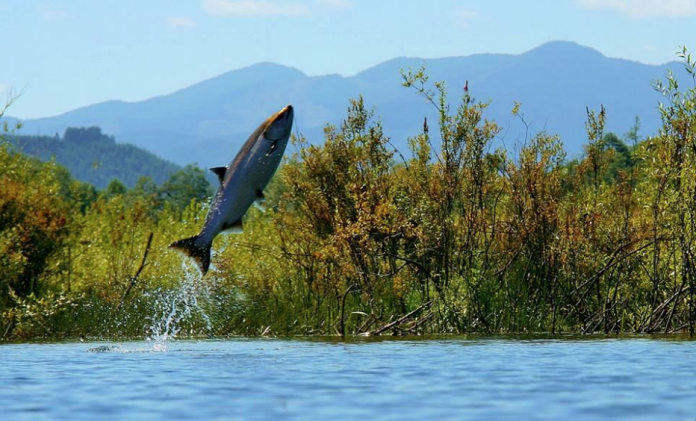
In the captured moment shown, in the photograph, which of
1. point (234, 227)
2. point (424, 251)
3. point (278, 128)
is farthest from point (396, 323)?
point (278, 128)

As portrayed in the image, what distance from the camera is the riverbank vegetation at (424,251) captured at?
56.1 feet

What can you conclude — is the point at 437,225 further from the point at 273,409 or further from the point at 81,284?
the point at 273,409

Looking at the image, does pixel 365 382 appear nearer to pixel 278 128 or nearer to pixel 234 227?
pixel 234 227

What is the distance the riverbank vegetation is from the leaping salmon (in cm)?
694

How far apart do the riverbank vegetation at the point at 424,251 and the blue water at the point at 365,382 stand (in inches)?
91.9

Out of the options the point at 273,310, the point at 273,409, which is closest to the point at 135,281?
the point at 273,310

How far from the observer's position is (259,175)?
10.5m

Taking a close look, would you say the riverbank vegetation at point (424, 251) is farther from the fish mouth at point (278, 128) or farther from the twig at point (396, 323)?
the fish mouth at point (278, 128)

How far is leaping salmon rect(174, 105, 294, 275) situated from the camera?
10.2 metres

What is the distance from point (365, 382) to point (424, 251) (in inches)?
297

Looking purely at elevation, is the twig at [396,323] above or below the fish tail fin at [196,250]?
below

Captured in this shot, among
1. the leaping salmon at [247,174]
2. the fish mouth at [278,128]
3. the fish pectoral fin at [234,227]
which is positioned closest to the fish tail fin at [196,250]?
the leaping salmon at [247,174]

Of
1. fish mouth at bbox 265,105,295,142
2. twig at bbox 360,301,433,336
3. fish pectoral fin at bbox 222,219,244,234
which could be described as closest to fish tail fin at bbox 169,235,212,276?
fish pectoral fin at bbox 222,219,244,234

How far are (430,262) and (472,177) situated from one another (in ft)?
5.34
